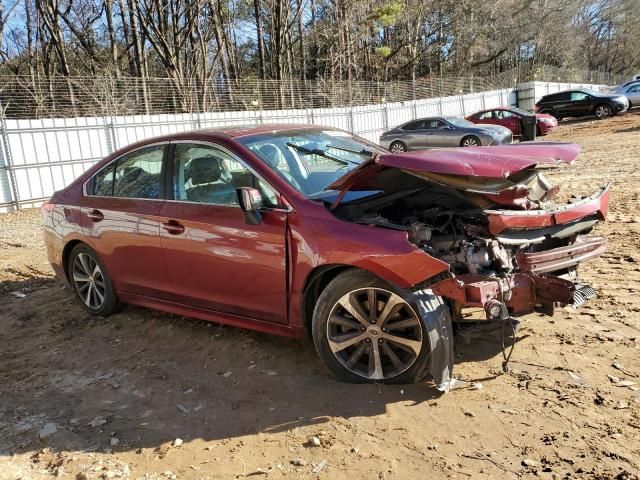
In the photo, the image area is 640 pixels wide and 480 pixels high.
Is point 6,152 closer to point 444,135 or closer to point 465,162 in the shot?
point 444,135

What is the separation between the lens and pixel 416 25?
41906 millimetres

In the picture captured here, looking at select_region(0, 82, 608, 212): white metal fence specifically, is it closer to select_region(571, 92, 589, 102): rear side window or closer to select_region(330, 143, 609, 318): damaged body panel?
select_region(330, 143, 609, 318): damaged body panel

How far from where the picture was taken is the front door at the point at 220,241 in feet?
12.6

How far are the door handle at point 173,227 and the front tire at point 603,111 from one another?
2591 centimetres

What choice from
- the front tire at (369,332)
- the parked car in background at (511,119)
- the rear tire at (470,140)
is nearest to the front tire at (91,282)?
the front tire at (369,332)

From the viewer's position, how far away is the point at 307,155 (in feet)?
14.1

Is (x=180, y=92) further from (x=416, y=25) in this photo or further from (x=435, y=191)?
(x=416, y=25)

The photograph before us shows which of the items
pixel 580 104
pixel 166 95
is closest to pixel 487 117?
pixel 580 104

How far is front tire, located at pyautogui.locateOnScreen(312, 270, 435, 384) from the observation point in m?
3.39

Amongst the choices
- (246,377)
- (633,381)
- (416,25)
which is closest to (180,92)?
(246,377)

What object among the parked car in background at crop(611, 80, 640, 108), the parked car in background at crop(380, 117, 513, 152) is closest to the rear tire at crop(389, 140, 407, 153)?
the parked car in background at crop(380, 117, 513, 152)

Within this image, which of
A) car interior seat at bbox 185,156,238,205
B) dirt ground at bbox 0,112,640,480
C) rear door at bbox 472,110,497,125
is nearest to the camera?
dirt ground at bbox 0,112,640,480

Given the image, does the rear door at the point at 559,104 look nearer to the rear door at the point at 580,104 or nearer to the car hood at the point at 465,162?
the rear door at the point at 580,104

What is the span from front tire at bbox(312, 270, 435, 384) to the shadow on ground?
0.40ft
